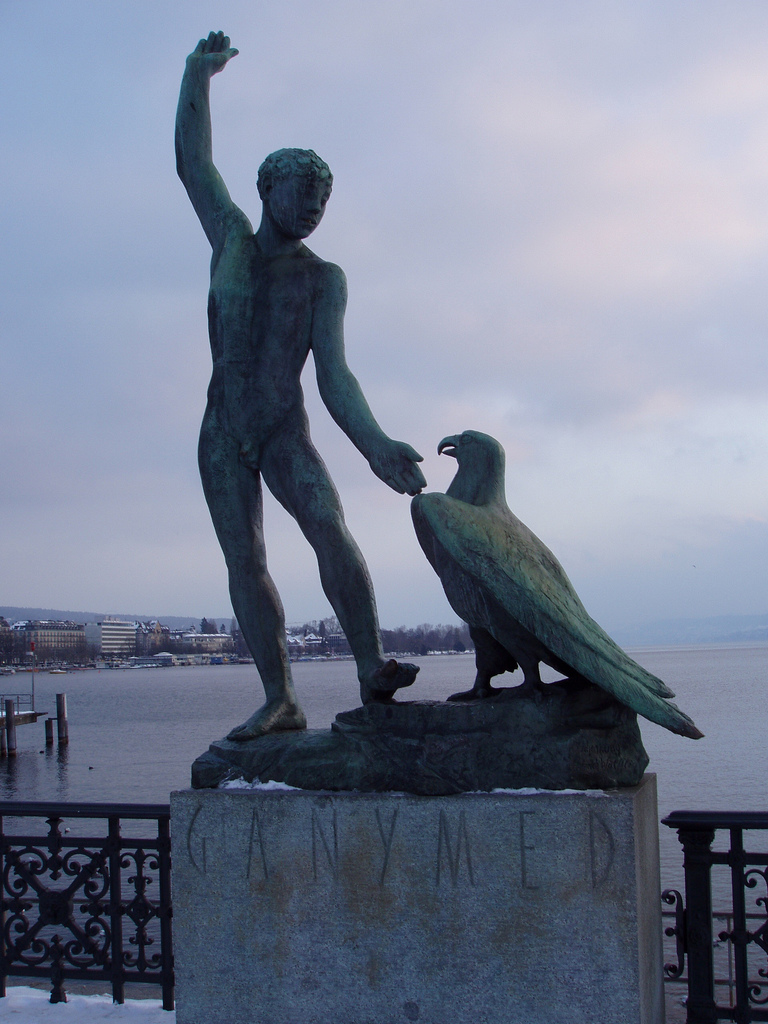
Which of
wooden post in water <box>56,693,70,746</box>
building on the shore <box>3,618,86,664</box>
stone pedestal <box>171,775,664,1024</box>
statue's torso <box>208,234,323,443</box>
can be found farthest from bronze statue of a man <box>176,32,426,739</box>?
building on the shore <box>3,618,86,664</box>

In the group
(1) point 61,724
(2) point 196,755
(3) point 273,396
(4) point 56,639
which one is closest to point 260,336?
(3) point 273,396

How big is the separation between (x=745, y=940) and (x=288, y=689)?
225 cm

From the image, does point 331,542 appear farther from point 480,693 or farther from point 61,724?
point 61,724

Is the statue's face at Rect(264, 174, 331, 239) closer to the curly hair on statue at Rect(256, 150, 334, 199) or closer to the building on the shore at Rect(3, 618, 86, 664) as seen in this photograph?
the curly hair on statue at Rect(256, 150, 334, 199)

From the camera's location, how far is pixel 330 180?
4.41 m

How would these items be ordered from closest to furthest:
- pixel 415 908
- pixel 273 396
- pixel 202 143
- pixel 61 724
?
pixel 415 908 < pixel 273 396 < pixel 202 143 < pixel 61 724

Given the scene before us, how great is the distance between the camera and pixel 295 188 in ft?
14.1

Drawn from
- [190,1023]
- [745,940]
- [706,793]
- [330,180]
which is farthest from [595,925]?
[706,793]

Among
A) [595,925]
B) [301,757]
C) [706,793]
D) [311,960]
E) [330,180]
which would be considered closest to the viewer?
[595,925]

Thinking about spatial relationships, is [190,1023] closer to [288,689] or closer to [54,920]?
[54,920]

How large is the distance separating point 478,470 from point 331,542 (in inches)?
29.8

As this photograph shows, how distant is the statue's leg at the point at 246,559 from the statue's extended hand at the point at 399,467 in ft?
2.62

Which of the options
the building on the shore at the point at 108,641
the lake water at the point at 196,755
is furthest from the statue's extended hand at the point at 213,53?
the building on the shore at the point at 108,641

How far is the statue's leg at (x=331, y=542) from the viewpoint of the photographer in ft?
14.0
